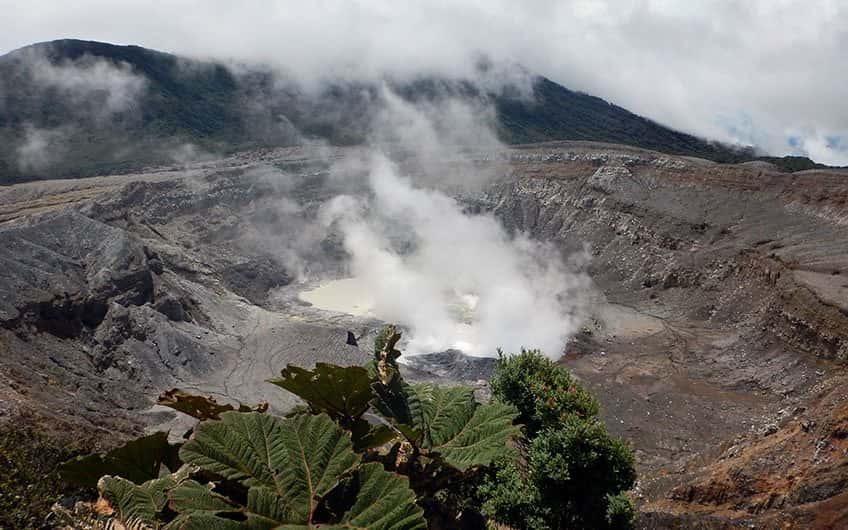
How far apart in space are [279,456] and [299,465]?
0.51 feet

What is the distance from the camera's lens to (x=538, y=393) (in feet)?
55.3

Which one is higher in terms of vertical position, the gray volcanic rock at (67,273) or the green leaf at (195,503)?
the green leaf at (195,503)

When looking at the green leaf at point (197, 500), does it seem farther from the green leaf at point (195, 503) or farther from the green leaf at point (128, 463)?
the green leaf at point (128, 463)

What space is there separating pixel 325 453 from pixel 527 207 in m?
66.2

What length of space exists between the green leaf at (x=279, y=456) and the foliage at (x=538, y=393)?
11103 millimetres

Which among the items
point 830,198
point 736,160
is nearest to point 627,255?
point 830,198

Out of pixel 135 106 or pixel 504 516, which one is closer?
pixel 504 516

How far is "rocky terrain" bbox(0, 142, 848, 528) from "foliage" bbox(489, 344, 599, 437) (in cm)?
328

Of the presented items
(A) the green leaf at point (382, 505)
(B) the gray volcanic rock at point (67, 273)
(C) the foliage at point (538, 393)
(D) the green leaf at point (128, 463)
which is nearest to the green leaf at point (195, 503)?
(A) the green leaf at point (382, 505)

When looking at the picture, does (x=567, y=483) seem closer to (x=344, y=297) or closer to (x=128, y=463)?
(x=128, y=463)

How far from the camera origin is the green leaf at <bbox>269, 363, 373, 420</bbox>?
15.8 ft

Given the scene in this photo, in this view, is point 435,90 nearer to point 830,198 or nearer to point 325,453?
point 830,198

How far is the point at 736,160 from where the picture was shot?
107 meters

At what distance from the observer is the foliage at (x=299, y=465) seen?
12.6 ft
